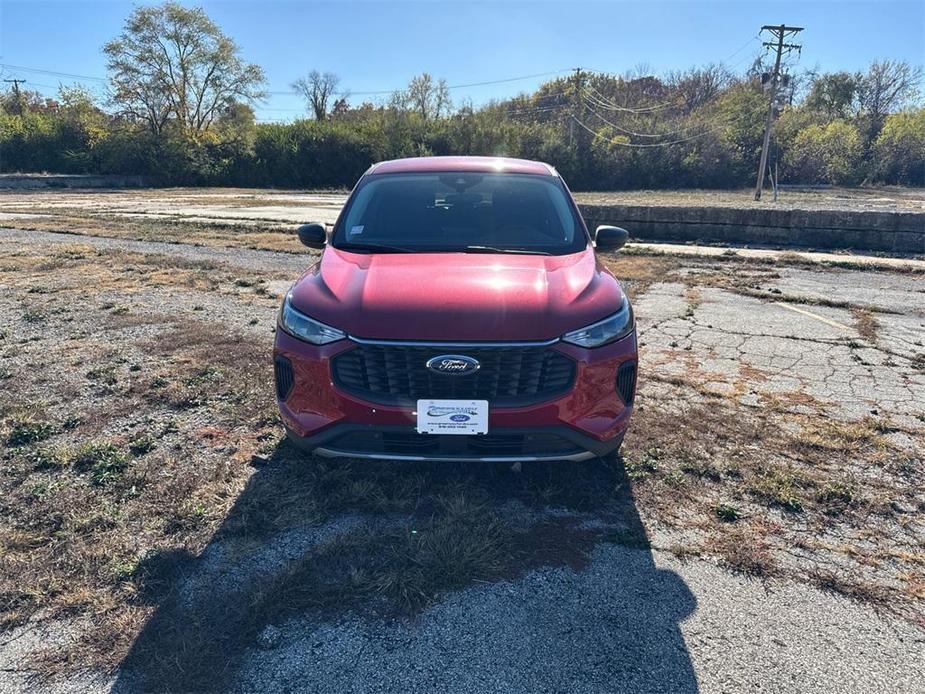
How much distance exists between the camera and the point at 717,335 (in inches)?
227

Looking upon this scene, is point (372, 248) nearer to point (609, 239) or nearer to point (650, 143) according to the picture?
point (609, 239)

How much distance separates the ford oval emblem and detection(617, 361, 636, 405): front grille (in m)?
0.72

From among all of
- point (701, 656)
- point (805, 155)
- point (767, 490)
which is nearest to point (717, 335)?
point (767, 490)

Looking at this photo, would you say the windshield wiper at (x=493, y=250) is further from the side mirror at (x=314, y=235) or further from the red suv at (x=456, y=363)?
the side mirror at (x=314, y=235)

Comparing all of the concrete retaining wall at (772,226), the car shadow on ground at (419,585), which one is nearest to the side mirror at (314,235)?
the car shadow on ground at (419,585)

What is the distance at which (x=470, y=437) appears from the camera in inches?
106

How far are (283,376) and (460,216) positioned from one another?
1.64 m

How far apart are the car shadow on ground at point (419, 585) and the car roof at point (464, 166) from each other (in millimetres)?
2199

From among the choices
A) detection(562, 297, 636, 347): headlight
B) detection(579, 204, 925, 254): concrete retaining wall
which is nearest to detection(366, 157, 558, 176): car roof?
detection(562, 297, 636, 347): headlight

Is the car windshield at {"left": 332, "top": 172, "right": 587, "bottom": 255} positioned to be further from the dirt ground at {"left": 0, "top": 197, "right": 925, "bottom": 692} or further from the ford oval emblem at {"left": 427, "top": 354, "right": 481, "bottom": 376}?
the dirt ground at {"left": 0, "top": 197, "right": 925, "bottom": 692}

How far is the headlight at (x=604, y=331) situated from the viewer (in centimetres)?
274

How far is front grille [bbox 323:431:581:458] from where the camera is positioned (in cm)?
270

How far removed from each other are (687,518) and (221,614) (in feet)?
6.74

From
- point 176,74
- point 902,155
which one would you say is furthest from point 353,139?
point 902,155
